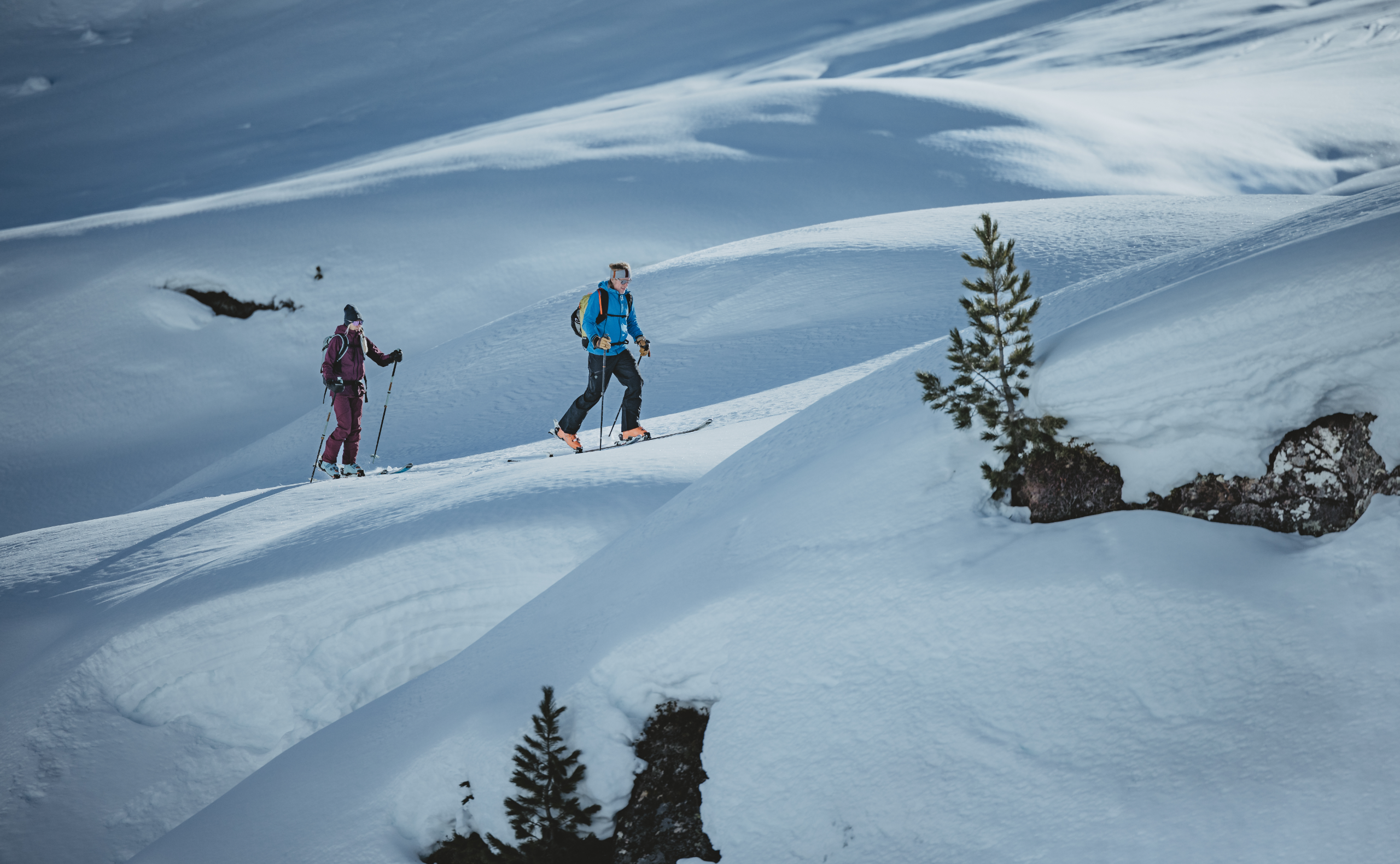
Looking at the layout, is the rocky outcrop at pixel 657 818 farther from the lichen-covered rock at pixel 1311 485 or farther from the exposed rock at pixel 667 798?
the lichen-covered rock at pixel 1311 485

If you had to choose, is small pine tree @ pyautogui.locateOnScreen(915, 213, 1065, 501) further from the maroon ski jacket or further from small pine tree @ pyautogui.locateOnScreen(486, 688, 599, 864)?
the maroon ski jacket

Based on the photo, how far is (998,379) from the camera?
410cm

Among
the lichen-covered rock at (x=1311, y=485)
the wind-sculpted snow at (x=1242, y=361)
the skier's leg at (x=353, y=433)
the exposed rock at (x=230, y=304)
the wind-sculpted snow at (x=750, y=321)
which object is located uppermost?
the exposed rock at (x=230, y=304)

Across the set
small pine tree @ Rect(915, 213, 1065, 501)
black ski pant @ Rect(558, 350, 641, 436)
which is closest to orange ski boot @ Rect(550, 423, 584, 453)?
black ski pant @ Rect(558, 350, 641, 436)

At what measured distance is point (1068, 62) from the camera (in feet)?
267

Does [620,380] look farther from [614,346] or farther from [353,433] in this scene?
[353,433]

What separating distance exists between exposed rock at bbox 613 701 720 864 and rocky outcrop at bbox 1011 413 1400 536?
192 centimetres

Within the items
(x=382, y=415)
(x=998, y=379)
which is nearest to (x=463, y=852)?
(x=998, y=379)

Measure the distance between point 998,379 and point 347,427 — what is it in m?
8.39

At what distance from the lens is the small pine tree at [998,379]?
3.86 metres

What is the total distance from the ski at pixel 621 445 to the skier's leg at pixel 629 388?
23cm

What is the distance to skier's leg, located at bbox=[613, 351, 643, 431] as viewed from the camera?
29.8ft

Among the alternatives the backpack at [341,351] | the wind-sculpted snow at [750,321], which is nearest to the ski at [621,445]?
the wind-sculpted snow at [750,321]

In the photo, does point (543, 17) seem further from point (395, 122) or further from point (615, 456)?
point (615, 456)
